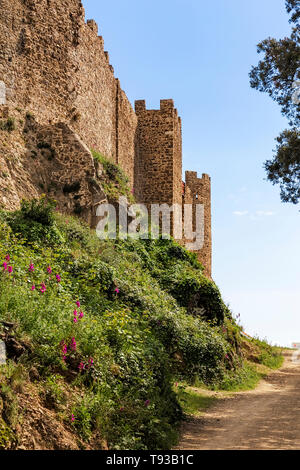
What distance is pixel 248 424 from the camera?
9219mm

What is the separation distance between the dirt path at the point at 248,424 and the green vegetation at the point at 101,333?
1.52 feet

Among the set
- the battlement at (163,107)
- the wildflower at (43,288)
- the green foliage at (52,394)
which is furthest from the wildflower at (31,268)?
the battlement at (163,107)

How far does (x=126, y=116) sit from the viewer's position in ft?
78.4

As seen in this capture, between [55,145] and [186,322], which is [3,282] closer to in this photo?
[186,322]

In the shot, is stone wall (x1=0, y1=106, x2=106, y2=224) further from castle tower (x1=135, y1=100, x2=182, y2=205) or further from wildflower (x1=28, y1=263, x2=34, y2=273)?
castle tower (x1=135, y1=100, x2=182, y2=205)

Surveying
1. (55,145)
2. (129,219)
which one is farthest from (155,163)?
(55,145)

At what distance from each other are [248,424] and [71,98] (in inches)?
511

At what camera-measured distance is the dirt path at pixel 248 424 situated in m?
7.73

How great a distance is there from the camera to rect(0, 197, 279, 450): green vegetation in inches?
277

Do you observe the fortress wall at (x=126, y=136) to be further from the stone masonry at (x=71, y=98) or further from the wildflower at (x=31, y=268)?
the wildflower at (x=31, y=268)

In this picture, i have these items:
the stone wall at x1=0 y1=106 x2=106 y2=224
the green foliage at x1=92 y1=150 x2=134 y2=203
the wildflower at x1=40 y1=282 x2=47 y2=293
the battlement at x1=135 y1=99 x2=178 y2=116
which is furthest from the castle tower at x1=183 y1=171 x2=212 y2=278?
the wildflower at x1=40 y1=282 x2=47 y2=293

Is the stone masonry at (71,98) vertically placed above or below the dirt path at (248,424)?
above

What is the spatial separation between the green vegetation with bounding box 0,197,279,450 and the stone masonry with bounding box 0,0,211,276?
2379mm

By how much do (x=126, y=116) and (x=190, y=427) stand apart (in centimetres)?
1728
